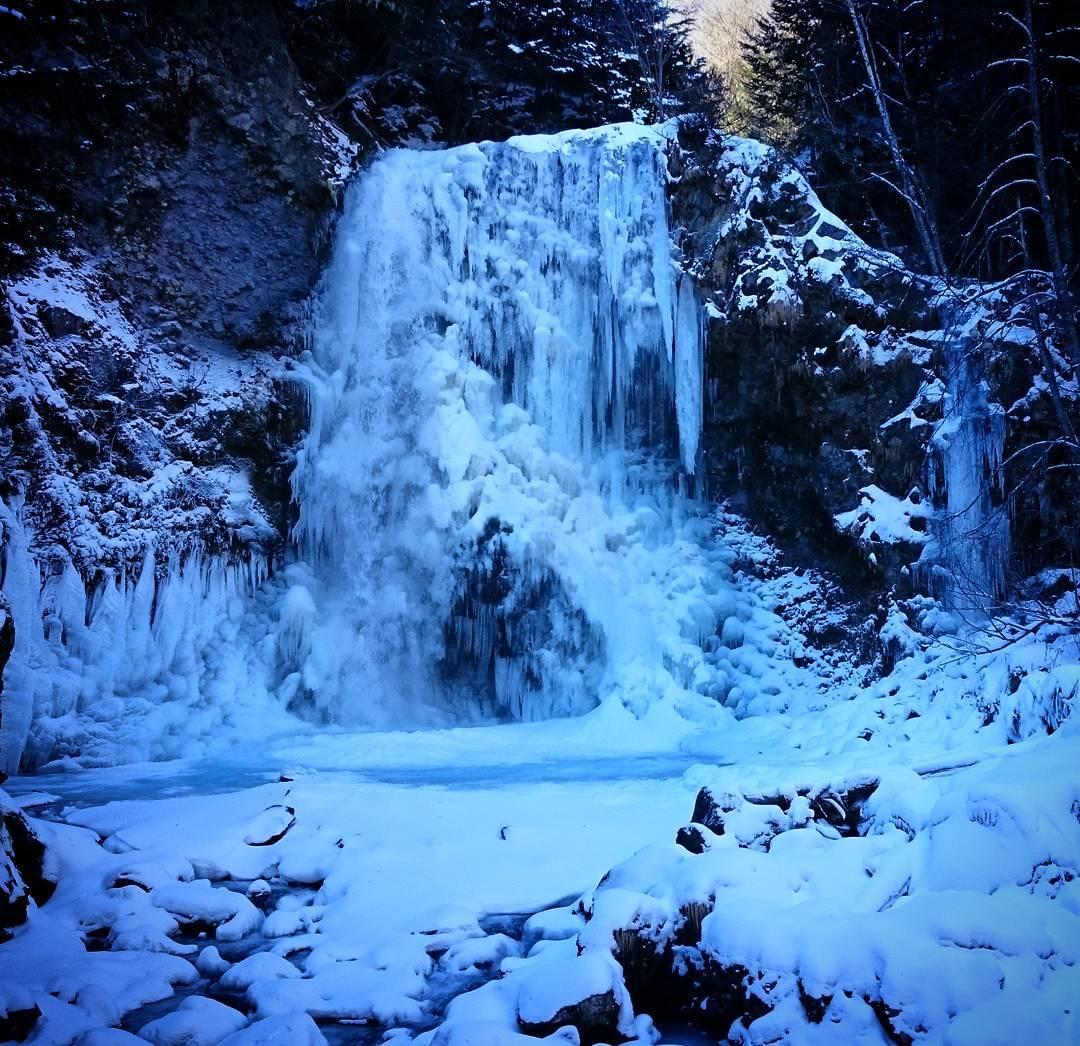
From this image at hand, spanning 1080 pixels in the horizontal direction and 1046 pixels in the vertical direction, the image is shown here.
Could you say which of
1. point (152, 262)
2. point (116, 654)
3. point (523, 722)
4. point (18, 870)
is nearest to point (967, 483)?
point (523, 722)

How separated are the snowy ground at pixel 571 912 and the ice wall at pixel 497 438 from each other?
437 cm

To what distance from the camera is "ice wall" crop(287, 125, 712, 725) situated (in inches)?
419

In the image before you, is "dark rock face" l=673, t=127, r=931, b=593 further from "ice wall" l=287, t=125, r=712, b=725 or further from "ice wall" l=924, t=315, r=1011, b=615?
"ice wall" l=287, t=125, r=712, b=725

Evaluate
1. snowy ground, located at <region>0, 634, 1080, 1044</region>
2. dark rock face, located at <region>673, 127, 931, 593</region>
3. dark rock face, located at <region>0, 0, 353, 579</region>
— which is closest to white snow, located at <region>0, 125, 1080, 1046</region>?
snowy ground, located at <region>0, 634, 1080, 1044</region>

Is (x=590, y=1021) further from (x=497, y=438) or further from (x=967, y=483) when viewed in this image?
(x=497, y=438)

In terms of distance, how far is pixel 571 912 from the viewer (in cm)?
411

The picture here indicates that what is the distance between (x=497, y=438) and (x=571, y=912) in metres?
7.62

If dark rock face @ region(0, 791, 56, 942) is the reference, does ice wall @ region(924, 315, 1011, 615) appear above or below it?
above

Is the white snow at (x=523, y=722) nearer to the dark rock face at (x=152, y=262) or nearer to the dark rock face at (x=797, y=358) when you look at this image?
the dark rock face at (x=797, y=358)

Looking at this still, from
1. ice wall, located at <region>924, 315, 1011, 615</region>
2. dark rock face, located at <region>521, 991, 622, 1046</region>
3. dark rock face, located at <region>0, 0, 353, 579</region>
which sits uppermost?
dark rock face, located at <region>0, 0, 353, 579</region>

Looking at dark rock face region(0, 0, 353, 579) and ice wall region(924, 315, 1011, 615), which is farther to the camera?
dark rock face region(0, 0, 353, 579)

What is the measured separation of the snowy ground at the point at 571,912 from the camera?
2906 millimetres

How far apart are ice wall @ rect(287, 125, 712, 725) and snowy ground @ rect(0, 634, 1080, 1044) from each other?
172 inches

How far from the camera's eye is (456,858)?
505 centimetres
